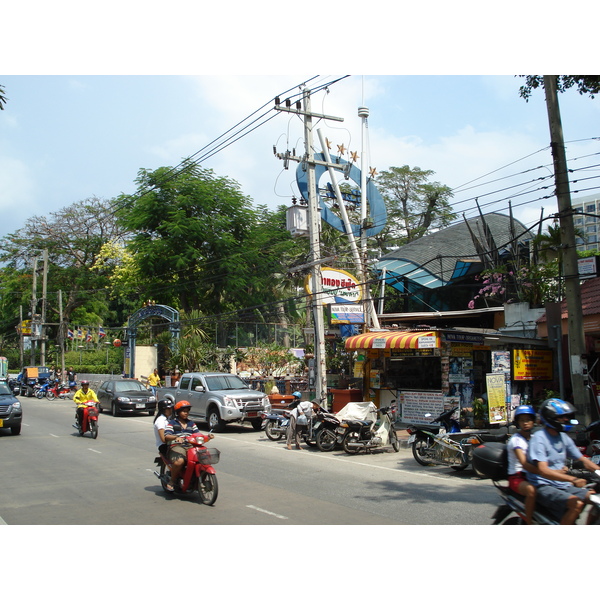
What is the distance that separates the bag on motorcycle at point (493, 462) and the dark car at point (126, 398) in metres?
20.5

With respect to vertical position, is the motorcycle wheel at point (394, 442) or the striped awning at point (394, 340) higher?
the striped awning at point (394, 340)

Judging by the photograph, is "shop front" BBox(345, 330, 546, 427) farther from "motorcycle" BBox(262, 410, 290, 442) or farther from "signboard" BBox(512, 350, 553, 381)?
"motorcycle" BBox(262, 410, 290, 442)

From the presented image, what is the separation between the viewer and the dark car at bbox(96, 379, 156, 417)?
24.4m

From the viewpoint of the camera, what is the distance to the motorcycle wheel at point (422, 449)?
12.2 meters

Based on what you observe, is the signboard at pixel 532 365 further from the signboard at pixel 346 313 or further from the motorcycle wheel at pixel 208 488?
the motorcycle wheel at pixel 208 488

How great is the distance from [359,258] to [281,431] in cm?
688

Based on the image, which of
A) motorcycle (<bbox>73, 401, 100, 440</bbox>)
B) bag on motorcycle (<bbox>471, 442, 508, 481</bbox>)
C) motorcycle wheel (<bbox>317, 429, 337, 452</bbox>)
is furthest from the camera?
motorcycle (<bbox>73, 401, 100, 440</bbox>)

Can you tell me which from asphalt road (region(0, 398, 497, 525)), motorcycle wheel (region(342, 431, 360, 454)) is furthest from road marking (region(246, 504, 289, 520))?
motorcycle wheel (region(342, 431, 360, 454))

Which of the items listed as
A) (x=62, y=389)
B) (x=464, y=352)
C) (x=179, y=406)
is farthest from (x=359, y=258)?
(x=62, y=389)

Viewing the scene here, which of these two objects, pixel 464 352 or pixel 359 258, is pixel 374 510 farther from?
pixel 359 258

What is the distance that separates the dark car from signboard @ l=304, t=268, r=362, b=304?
9.47 metres

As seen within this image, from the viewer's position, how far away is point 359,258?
20359 millimetres

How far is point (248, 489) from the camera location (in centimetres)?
964

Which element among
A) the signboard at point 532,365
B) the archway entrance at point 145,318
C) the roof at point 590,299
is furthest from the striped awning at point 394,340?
the archway entrance at point 145,318
